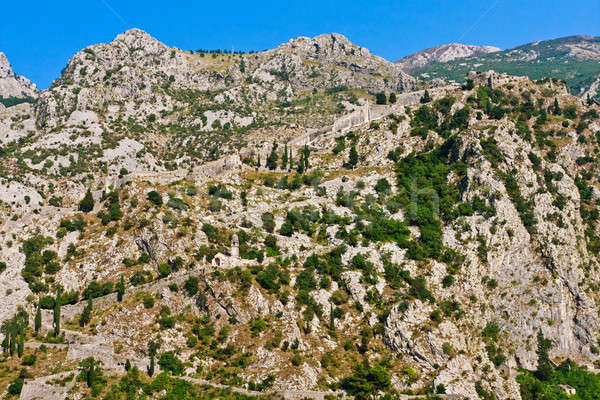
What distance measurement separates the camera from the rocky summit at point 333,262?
196 feet

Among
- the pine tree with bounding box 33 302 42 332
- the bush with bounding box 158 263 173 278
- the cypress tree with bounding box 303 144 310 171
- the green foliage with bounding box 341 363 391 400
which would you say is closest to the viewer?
the green foliage with bounding box 341 363 391 400

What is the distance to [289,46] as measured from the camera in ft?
600

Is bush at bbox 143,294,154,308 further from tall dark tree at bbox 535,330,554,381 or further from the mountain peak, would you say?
the mountain peak

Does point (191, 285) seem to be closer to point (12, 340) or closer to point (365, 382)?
point (12, 340)

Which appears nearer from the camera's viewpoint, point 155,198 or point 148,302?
point 148,302

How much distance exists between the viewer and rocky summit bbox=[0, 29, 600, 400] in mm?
59750

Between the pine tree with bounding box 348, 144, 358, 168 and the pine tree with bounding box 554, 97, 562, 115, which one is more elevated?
the pine tree with bounding box 554, 97, 562, 115

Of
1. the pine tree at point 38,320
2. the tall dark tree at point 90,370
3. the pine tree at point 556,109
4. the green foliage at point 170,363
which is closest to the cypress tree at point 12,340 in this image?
the pine tree at point 38,320

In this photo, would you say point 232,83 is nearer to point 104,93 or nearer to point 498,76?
point 104,93

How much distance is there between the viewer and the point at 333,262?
7438 cm

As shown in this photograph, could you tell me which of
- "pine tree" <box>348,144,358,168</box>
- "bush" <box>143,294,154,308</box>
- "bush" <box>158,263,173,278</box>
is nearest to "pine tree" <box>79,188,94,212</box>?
"bush" <box>158,263,173,278</box>

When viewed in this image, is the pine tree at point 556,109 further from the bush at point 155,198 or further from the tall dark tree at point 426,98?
the bush at point 155,198

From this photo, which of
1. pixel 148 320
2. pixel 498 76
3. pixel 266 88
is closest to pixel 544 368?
pixel 148 320

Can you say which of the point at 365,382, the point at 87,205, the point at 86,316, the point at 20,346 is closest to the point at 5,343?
the point at 20,346
